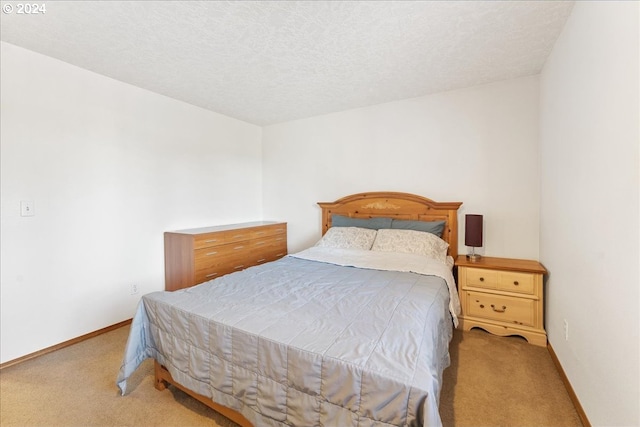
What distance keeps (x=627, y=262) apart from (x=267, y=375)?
1586 millimetres

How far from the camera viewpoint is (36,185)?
219 centimetres

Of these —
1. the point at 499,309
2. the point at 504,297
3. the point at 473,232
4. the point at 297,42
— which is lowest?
the point at 499,309

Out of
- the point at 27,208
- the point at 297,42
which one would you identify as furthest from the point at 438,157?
the point at 27,208

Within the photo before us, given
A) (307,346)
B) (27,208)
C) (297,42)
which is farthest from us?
(27,208)

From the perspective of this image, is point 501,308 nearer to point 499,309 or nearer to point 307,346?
point 499,309

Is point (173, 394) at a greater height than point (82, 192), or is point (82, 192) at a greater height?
point (82, 192)

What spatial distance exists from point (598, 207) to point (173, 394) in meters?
2.61

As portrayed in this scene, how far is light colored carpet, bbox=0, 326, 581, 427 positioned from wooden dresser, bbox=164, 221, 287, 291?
3.02 feet

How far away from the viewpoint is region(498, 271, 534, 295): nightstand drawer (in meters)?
2.32

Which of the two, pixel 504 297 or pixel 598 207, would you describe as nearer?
pixel 598 207

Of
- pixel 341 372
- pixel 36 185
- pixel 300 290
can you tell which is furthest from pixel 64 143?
pixel 341 372

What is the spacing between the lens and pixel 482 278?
2490 millimetres

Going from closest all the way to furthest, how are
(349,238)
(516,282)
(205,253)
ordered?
1. (516,282)
2. (205,253)
3. (349,238)

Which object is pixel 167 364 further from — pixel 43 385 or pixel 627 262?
pixel 627 262
